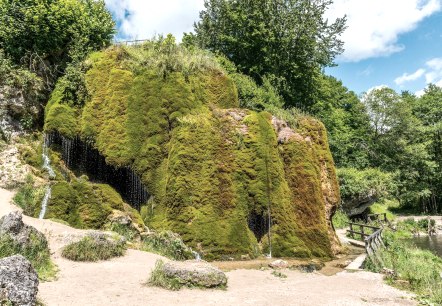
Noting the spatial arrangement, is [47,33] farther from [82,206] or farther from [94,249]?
[94,249]

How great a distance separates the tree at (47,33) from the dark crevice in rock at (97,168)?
15.3 ft

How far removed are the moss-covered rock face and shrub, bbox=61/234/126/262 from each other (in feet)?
10.4

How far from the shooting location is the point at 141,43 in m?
19.9

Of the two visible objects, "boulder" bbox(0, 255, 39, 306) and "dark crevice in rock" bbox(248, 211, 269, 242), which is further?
"dark crevice in rock" bbox(248, 211, 269, 242)

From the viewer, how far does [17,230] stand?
390 inches

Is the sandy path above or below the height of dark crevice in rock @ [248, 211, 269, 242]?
below

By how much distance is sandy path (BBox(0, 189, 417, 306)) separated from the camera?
7.88 meters

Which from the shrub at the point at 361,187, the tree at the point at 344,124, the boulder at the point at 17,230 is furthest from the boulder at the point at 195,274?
the tree at the point at 344,124

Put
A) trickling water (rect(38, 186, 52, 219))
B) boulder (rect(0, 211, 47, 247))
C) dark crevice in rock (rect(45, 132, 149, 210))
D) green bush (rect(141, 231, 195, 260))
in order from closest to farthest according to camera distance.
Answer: boulder (rect(0, 211, 47, 247)) → green bush (rect(141, 231, 195, 260)) → trickling water (rect(38, 186, 52, 219)) → dark crevice in rock (rect(45, 132, 149, 210))

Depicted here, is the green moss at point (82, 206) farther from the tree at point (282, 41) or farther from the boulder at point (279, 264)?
the tree at point (282, 41)

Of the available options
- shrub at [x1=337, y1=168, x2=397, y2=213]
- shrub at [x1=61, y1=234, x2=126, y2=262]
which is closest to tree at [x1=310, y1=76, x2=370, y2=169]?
shrub at [x1=337, y1=168, x2=397, y2=213]

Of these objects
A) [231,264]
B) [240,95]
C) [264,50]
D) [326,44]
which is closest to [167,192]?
[231,264]

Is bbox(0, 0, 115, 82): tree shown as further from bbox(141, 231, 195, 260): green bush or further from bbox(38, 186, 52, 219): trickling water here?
bbox(141, 231, 195, 260): green bush

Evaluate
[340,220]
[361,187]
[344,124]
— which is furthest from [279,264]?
[344,124]
